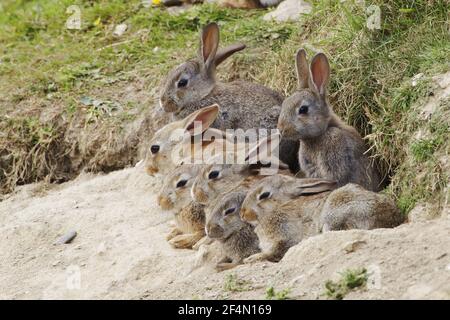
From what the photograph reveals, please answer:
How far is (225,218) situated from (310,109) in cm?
114

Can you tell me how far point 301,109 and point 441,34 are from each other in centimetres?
126

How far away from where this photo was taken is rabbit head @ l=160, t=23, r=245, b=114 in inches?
329

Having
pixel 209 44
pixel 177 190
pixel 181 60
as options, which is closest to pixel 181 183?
pixel 177 190

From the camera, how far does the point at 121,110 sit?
9172mm

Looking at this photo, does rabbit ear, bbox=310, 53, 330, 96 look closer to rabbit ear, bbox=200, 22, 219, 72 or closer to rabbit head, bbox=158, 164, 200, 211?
rabbit head, bbox=158, 164, 200, 211

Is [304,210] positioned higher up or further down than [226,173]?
further down

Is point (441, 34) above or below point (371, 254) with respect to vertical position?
above

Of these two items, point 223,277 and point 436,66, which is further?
point 436,66

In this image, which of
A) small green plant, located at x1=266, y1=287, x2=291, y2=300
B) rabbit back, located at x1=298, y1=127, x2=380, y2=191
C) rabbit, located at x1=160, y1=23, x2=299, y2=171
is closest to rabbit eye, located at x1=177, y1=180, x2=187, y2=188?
rabbit back, located at x1=298, y1=127, x2=380, y2=191

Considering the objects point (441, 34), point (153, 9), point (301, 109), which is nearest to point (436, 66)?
point (441, 34)

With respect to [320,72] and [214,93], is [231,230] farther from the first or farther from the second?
[214,93]

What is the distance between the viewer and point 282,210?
656cm
